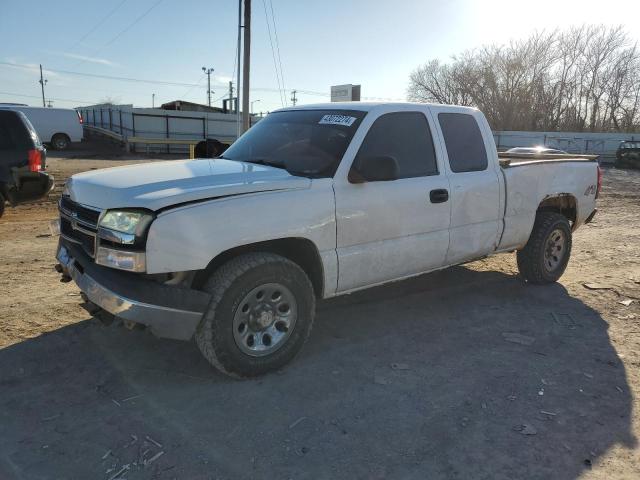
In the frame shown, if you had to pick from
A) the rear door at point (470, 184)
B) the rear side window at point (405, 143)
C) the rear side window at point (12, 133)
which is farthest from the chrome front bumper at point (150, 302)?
the rear side window at point (12, 133)

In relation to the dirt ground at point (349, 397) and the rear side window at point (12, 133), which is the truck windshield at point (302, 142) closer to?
the dirt ground at point (349, 397)

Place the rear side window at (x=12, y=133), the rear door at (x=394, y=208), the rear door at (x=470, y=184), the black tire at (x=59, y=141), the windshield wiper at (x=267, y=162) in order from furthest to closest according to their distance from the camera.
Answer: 1. the black tire at (x=59, y=141)
2. the rear side window at (x=12, y=133)
3. the rear door at (x=470, y=184)
4. the windshield wiper at (x=267, y=162)
5. the rear door at (x=394, y=208)

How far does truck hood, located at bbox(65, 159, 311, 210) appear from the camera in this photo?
3.11 meters

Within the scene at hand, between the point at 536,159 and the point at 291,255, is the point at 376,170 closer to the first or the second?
the point at 291,255

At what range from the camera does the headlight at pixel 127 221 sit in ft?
9.90

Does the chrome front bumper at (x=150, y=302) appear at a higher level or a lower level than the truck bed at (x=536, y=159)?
lower

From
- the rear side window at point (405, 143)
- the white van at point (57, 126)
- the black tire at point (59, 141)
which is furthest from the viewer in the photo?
the black tire at point (59, 141)

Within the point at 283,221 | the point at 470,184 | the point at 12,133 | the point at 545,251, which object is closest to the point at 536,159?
the point at 545,251

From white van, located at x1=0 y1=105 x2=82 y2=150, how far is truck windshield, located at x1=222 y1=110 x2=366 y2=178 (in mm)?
27572

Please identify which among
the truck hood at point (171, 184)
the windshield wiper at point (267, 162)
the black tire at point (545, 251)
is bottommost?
the black tire at point (545, 251)

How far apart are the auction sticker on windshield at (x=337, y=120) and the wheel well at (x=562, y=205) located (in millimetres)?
2738

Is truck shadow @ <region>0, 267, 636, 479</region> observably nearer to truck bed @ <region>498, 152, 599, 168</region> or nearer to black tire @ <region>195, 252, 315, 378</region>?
black tire @ <region>195, 252, 315, 378</region>

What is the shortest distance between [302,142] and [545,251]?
326 centimetres

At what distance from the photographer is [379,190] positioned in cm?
395
